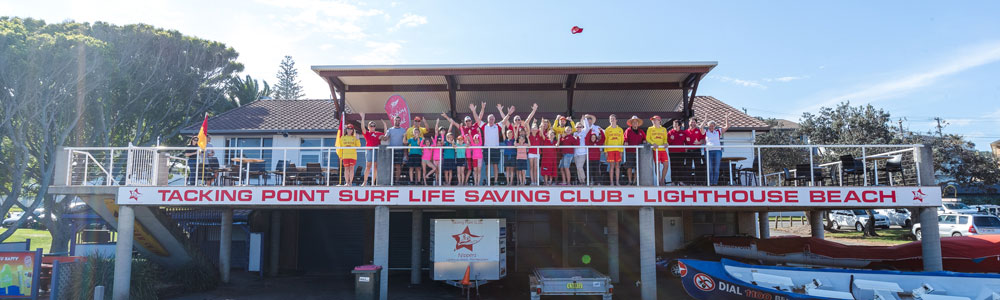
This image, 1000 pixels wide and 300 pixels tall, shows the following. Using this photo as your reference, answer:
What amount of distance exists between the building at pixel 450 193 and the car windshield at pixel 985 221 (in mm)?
10451

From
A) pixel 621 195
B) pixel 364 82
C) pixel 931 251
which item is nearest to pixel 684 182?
pixel 621 195

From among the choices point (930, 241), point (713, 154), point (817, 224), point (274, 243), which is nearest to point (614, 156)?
point (713, 154)

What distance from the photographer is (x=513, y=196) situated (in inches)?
446

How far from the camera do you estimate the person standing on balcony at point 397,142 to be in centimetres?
1194

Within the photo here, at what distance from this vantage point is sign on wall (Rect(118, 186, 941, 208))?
1108cm

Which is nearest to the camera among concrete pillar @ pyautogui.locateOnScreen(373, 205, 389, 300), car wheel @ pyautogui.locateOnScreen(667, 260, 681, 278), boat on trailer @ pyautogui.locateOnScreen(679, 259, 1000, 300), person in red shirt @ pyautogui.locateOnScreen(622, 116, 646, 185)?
boat on trailer @ pyautogui.locateOnScreen(679, 259, 1000, 300)

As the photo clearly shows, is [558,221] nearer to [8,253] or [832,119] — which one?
[8,253]

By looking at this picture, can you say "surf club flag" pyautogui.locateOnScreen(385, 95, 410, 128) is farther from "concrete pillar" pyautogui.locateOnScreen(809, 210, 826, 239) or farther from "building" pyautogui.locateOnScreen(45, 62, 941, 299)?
"concrete pillar" pyautogui.locateOnScreen(809, 210, 826, 239)

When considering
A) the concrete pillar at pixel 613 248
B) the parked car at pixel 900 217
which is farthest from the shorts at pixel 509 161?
the parked car at pixel 900 217

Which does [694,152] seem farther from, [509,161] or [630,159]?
[509,161]

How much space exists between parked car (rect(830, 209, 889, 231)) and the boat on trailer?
69.3 feet

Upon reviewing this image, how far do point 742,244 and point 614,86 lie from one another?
5.26 m

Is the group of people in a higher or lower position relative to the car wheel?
higher

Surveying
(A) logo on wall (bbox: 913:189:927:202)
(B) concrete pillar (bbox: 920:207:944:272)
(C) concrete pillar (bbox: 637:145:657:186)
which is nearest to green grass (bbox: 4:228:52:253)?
(C) concrete pillar (bbox: 637:145:657:186)
